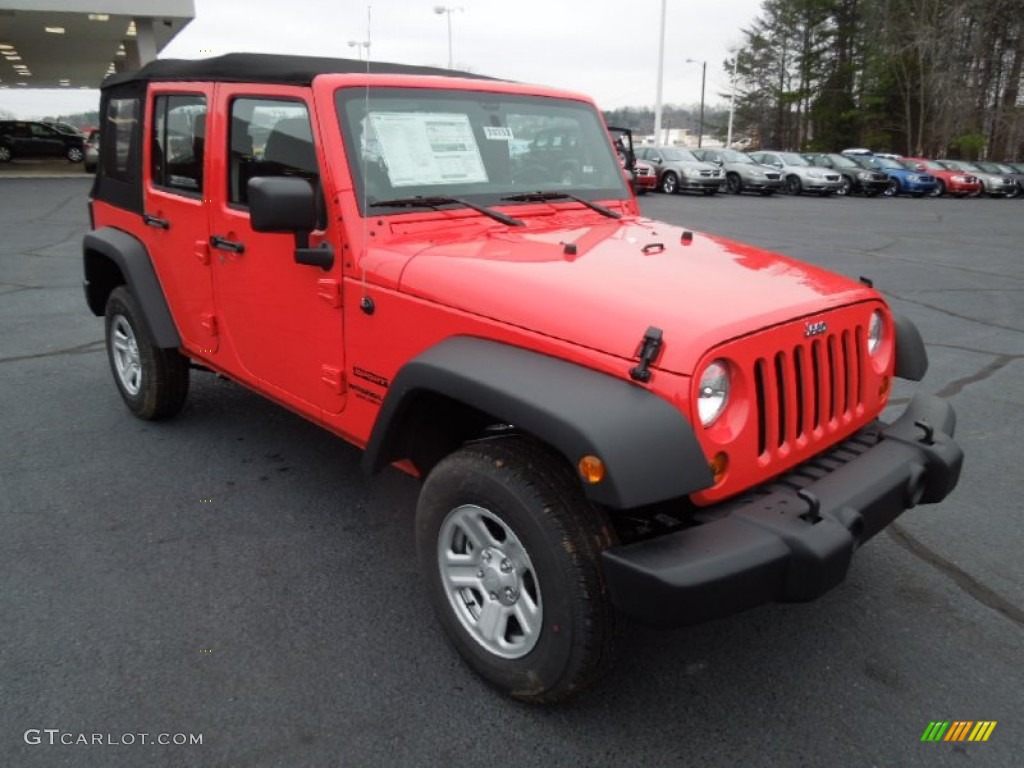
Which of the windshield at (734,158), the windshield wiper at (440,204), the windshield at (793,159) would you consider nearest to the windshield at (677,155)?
the windshield at (734,158)

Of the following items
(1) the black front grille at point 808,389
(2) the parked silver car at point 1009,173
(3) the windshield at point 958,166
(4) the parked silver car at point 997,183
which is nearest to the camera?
(1) the black front grille at point 808,389

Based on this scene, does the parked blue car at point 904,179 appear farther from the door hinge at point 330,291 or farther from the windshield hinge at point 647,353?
the windshield hinge at point 647,353

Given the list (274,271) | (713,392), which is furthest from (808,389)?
(274,271)

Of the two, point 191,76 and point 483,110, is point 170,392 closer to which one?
point 191,76

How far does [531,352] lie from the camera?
7.55 feet

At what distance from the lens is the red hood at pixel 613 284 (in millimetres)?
2193

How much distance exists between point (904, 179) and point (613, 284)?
29288 mm

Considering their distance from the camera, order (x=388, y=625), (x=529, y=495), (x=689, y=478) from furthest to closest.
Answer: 1. (x=388, y=625)
2. (x=529, y=495)
3. (x=689, y=478)

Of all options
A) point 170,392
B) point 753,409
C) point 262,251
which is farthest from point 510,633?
point 170,392

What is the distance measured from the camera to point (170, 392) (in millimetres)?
4469

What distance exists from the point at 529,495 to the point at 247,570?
153cm

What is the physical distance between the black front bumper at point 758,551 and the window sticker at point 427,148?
5.60 feet

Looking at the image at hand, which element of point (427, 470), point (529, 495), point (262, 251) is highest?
point (262, 251)

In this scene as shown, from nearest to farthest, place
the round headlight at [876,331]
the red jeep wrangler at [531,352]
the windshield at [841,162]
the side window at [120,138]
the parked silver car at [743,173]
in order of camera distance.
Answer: the red jeep wrangler at [531,352], the round headlight at [876,331], the side window at [120,138], the parked silver car at [743,173], the windshield at [841,162]
